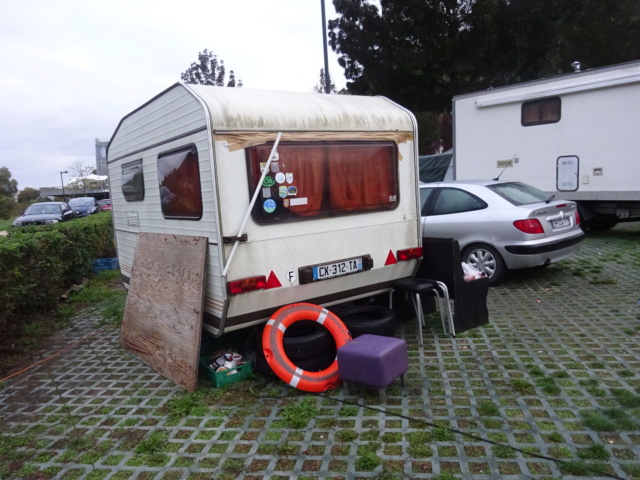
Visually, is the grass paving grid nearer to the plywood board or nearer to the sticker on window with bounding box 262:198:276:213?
the plywood board

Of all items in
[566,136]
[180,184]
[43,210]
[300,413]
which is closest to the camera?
[300,413]

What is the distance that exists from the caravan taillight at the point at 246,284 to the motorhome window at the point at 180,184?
0.67 meters

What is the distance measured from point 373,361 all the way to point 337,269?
1.14 m

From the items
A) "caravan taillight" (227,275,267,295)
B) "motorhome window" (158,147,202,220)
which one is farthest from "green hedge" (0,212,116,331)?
"caravan taillight" (227,275,267,295)

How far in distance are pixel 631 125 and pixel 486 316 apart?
5.58 m

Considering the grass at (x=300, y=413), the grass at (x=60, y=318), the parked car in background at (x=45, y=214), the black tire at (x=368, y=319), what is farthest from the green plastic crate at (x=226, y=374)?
the parked car in background at (x=45, y=214)

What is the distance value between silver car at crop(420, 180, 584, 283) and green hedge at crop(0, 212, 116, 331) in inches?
211

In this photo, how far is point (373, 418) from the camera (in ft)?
11.2

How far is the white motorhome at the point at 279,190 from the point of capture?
12.6 ft

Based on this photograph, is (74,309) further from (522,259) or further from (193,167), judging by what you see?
(522,259)

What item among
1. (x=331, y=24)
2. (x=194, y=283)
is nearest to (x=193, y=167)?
(x=194, y=283)

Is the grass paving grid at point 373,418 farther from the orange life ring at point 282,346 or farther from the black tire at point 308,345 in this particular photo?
the black tire at point 308,345

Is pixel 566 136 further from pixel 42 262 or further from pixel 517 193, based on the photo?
pixel 42 262

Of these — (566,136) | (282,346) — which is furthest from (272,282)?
(566,136)
